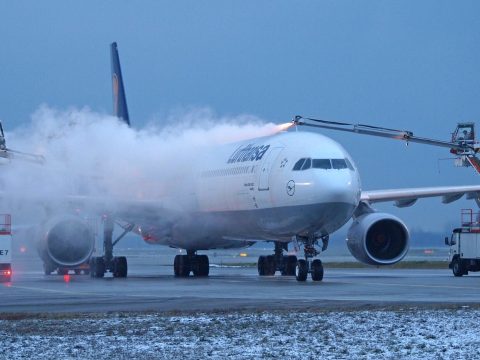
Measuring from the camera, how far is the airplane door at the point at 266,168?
3141 centimetres

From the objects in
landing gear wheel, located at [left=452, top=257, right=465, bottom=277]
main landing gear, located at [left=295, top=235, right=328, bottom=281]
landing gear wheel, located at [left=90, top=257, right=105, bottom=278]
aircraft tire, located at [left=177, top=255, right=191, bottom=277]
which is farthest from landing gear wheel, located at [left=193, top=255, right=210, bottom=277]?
landing gear wheel, located at [left=452, top=257, right=465, bottom=277]

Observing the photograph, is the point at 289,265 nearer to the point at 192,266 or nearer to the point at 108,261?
the point at 192,266

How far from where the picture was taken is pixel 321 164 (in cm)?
3008

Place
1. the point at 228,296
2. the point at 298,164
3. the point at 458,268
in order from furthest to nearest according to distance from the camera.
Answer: the point at 458,268, the point at 298,164, the point at 228,296

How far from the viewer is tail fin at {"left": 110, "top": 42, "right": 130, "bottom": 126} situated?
43406mm

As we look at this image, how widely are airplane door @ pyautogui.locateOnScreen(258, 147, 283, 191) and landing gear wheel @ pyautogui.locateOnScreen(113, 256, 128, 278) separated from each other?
794cm

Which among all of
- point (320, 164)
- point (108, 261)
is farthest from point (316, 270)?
point (108, 261)

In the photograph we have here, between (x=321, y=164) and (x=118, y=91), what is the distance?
16164 mm

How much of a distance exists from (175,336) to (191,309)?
442cm

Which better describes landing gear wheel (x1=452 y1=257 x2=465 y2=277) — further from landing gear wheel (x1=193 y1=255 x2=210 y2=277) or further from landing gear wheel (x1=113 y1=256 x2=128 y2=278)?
landing gear wheel (x1=113 y1=256 x2=128 y2=278)

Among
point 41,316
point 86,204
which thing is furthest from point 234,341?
point 86,204

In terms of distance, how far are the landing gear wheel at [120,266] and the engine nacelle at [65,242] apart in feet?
6.71

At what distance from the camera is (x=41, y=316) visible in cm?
1845

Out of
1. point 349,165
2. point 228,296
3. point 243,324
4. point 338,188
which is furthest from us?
point 349,165
